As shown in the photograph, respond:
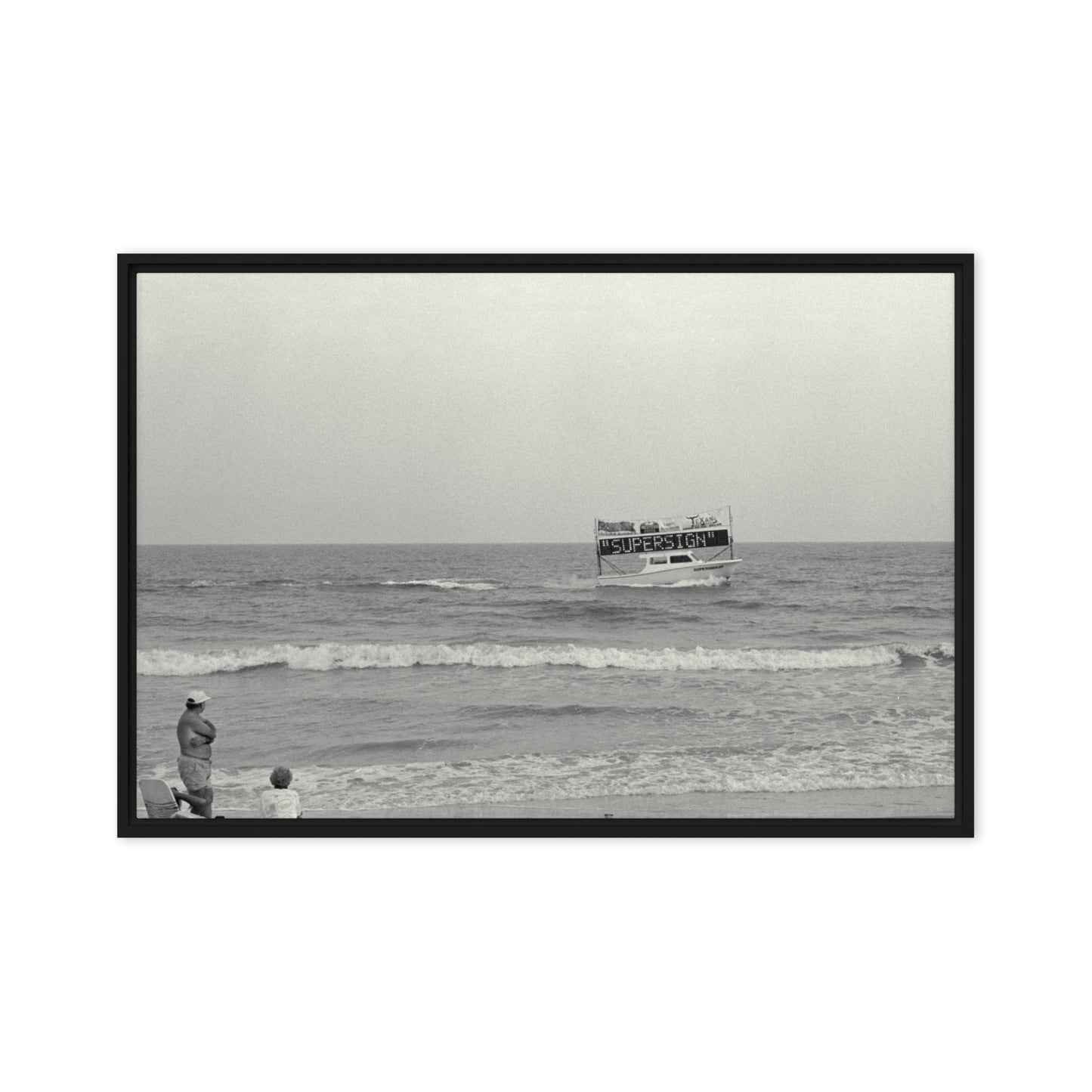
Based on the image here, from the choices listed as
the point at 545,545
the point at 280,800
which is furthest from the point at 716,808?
the point at 280,800

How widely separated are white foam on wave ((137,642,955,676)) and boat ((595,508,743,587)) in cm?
22

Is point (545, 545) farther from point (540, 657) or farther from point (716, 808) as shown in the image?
point (716, 808)

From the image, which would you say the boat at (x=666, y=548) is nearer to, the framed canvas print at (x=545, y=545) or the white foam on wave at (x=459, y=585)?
the framed canvas print at (x=545, y=545)

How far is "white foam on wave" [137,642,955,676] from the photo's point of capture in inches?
99.4

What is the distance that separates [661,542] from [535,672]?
541 millimetres

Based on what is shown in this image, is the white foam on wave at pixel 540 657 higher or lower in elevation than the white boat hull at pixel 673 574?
lower

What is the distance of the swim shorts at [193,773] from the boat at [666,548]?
125 centimetres

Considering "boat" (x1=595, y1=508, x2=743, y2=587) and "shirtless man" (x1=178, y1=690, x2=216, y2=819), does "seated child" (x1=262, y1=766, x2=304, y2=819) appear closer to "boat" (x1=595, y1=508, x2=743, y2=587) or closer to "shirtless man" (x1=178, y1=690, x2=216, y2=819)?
"shirtless man" (x1=178, y1=690, x2=216, y2=819)

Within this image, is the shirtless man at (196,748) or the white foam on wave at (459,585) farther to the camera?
the white foam on wave at (459,585)

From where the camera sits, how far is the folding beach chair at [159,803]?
7.82 feet

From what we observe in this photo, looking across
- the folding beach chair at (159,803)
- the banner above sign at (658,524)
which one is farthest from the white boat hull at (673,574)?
the folding beach chair at (159,803)

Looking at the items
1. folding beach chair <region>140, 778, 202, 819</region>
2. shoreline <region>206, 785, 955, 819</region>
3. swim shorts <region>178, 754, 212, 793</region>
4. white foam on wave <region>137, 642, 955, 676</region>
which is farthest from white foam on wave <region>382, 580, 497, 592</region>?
folding beach chair <region>140, 778, 202, 819</region>

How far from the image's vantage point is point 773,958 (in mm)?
2311
